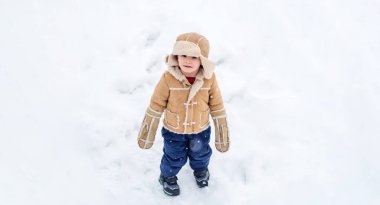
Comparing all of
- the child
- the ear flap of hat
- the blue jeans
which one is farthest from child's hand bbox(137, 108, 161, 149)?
the ear flap of hat

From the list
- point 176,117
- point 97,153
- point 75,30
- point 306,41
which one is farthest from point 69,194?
point 306,41

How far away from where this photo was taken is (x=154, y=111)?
357cm

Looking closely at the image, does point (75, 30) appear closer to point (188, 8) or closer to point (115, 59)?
point (115, 59)

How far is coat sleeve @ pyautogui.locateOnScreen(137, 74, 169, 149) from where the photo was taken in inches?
137

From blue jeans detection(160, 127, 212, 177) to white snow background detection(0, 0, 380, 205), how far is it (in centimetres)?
27

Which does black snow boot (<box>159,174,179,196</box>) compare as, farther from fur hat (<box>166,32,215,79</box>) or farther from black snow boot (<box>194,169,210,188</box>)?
fur hat (<box>166,32,215,79</box>)

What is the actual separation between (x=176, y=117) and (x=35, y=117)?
1642 millimetres

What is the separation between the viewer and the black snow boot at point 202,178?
407 centimetres

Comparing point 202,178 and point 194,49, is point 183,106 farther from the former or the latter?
point 202,178

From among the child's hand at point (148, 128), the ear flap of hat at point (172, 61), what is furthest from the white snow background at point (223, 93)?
the ear flap of hat at point (172, 61)

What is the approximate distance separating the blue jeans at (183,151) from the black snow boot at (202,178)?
0.14ft

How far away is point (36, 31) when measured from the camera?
5059 millimetres

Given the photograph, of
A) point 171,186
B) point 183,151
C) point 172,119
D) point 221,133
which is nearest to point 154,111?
point 172,119

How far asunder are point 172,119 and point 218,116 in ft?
1.34
